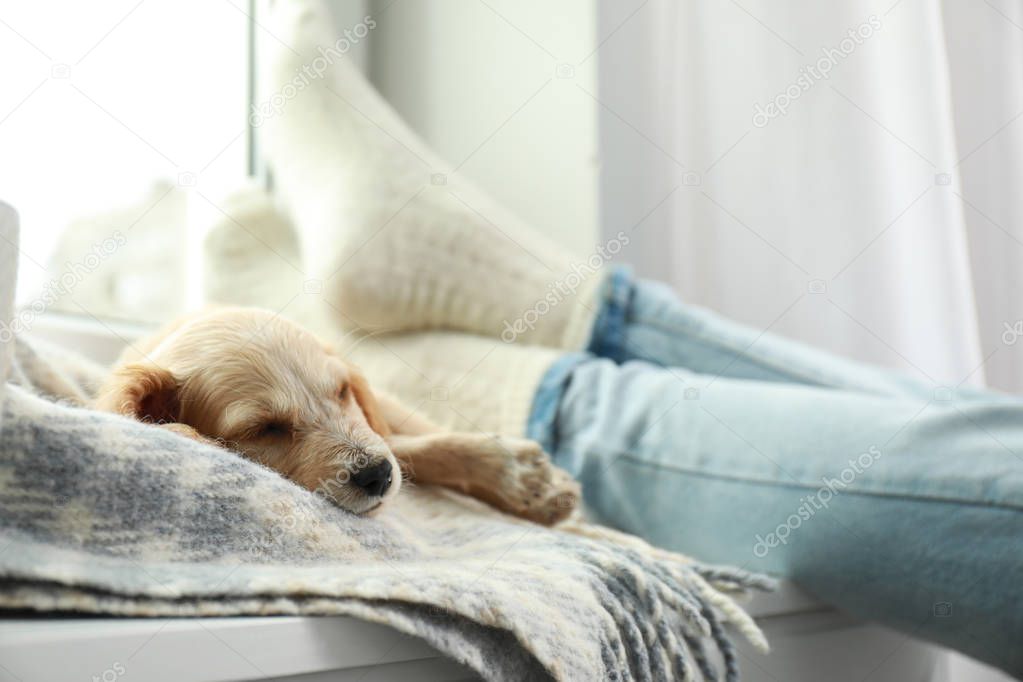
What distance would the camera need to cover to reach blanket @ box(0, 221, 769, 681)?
0.47 metres

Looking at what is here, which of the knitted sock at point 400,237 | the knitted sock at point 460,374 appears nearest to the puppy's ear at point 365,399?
the knitted sock at point 460,374

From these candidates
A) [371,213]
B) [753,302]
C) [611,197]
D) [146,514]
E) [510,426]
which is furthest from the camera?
[611,197]

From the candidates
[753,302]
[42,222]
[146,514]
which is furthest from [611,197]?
[146,514]

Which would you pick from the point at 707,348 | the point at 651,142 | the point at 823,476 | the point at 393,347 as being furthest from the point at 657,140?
the point at 823,476

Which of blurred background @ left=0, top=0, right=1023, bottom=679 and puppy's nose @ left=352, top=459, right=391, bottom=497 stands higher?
blurred background @ left=0, top=0, right=1023, bottom=679

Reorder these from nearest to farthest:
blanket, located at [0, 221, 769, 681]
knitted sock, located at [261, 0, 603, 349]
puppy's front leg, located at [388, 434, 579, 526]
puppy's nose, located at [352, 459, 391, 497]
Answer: blanket, located at [0, 221, 769, 681], puppy's nose, located at [352, 459, 391, 497], puppy's front leg, located at [388, 434, 579, 526], knitted sock, located at [261, 0, 603, 349]

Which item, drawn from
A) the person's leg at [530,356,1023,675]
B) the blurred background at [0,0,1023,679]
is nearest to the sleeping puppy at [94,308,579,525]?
→ the person's leg at [530,356,1023,675]

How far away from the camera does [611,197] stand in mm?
1867

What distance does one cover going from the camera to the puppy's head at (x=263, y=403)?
55 centimetres

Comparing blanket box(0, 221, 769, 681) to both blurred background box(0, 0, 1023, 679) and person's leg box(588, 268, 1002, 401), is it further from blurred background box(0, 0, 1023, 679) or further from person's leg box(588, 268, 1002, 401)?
blurred background box(0, 0, 1023, 679)

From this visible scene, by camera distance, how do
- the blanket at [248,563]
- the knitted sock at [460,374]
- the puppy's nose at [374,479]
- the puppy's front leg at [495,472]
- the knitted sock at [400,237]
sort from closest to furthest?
the blanket at [248,563], the puppy's nose at [374,479], the puppy's front leg at [495,472], the knitted sock at [460,374], the knitted sock at [400,237]

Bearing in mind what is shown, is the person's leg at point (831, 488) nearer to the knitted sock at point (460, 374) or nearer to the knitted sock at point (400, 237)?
the knitted sock at point (460, 374)

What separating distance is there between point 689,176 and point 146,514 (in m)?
1.44

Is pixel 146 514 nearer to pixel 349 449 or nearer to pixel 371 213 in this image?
pixel 349 449
